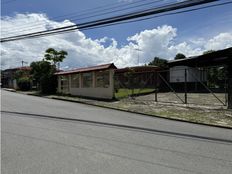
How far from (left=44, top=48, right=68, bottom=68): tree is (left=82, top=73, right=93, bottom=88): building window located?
8.95 meters

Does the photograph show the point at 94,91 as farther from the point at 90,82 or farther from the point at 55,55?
the point at 55,55

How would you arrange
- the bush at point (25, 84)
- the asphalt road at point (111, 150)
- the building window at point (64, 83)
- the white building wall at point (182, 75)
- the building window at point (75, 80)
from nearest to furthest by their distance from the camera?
1. the asphalt road at point (111, 150)
2. the building window at point (75, 80)
3. the building window at point (64, 83)
4. the white building wall at point (182, 75)
5. the bush at point (25, 84)

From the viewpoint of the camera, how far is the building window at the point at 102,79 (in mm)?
21083

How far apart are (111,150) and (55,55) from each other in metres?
27.7

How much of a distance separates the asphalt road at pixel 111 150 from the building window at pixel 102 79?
41.3ft

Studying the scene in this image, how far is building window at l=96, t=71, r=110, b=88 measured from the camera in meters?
21.1

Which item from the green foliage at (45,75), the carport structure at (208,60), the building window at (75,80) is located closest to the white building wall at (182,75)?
the carport structure at (208,60)

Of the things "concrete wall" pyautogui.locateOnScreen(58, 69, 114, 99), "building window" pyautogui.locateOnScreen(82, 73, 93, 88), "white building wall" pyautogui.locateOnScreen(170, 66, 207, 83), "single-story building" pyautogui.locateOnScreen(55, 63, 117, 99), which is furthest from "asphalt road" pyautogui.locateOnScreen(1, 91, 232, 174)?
"white building wall" pyautogui.locateOnScreen(170, 66, 207, 83)

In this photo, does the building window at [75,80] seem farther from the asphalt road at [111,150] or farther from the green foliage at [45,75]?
the asphalt road at [111,150]

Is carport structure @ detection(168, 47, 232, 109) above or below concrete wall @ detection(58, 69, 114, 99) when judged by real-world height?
above

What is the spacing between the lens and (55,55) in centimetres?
3164

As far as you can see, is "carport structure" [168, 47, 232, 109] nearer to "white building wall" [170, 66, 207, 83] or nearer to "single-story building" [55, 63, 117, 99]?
"white building wall" [170, 66, 207, 83]

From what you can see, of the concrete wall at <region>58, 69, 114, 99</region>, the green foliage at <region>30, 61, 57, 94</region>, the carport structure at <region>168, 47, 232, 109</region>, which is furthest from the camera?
Result: the green foliage at <region>30, 61, 57, 94</region>

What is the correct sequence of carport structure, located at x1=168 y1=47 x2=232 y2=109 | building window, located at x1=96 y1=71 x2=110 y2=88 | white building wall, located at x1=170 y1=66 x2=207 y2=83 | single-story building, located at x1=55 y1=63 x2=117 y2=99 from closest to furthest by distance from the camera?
single-story building, located at x1=55 y1=63 x2=117 y2=99 < building window, located at x1=96 y1=71 x2=110 y2=88 < carport structure, located at x1=168 y1=47 x2=232 y2=109 < white building wall, located at x1=170 y1=66 x2=207 y2=83
